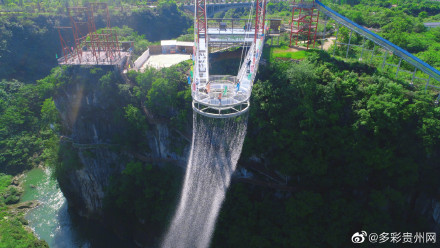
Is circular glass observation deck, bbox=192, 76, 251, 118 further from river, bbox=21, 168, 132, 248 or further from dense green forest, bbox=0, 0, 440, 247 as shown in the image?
river, bbox=21, 168, 132, 248

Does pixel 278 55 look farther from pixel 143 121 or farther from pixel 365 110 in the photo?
pixel 143 121

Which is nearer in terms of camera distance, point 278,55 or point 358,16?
point 278,55

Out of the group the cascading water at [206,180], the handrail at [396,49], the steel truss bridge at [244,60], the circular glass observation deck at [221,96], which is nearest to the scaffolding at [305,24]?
the steel truss bridge at [244,60]

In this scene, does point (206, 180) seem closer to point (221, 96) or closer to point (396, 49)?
point (221, 96)

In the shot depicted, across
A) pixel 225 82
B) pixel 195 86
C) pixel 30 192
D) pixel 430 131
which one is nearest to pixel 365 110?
pixel 430 131

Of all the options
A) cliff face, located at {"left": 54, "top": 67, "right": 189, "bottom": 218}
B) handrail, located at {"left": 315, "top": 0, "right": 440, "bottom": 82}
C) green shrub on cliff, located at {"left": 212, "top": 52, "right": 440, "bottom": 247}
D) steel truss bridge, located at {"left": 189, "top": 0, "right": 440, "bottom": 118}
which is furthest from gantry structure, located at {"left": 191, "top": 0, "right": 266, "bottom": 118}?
cliff face, located at {"left": 54, "top": 67, "right": 189, "bottom": 218}

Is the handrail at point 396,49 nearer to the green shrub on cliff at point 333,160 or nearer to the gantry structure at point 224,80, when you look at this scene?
the green shrub on cliff at point 333,160
